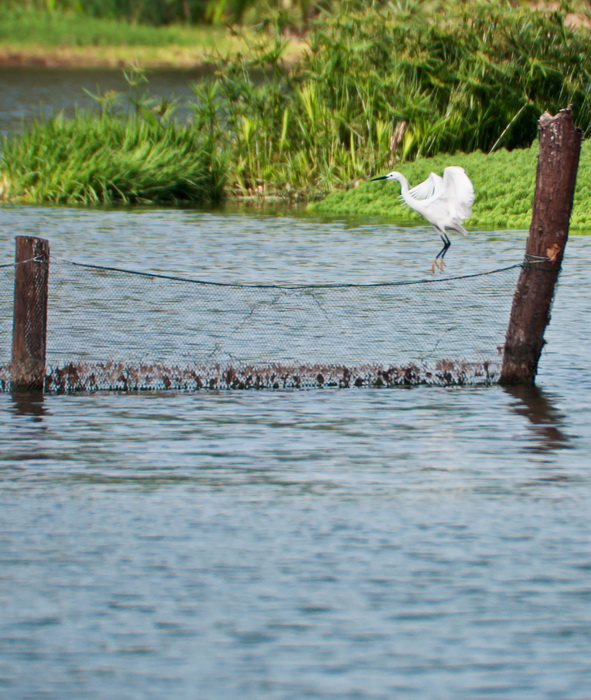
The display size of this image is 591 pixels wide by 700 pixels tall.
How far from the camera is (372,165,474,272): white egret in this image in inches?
515

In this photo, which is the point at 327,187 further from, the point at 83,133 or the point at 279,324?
the point at 279,324

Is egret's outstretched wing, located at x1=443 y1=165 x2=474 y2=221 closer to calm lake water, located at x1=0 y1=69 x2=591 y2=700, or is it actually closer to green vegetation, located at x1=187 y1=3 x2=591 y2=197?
calm lake water, located at x1=0 y1=69 x2=591 y2=700

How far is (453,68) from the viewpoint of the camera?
84.4 feet

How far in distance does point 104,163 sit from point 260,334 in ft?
41.3

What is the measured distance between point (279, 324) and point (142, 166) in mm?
12227

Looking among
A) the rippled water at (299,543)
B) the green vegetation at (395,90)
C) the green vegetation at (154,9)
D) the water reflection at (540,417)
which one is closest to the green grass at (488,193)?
the green vegetation at (395,90)

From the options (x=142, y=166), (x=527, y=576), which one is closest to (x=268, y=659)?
(x=527, y=576)

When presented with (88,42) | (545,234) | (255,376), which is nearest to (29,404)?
(255,376)

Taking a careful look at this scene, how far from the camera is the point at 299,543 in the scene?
762 cm

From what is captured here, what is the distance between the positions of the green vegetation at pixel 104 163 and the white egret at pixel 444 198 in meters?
A: 13.1

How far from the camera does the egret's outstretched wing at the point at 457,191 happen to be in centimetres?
1304

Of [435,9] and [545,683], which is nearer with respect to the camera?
[545,683]

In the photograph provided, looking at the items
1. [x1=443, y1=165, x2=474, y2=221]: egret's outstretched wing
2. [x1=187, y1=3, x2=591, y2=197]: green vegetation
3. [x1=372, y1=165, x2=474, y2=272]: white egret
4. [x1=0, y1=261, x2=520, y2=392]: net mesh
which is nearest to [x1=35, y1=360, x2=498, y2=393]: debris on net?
[x1=0, y1=261, x2=520, y2=392]: net mesh

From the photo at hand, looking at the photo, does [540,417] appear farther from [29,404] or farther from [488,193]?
[488,193]
